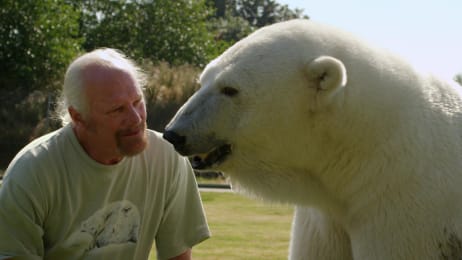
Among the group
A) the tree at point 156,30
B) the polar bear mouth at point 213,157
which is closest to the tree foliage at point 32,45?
the tree at point 156,30

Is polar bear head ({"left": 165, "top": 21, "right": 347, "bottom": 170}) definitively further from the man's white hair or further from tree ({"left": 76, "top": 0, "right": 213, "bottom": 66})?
tree ({"left": 76, "top": 0, "right": 213, "bottom": 66})

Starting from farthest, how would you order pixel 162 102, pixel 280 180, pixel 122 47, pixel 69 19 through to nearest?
pixel 122 47 < pixel 69 19 < pixel 162 102 < pixel 280 180

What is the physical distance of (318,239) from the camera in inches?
142

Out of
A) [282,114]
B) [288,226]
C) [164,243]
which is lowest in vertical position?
[288,226]

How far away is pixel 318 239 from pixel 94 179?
100 centimetres

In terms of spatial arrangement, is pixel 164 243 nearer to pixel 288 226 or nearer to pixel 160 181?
pixel 160 181

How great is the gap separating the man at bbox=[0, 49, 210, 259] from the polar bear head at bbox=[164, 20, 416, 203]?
1.22 feet

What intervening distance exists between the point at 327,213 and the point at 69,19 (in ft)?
63.0

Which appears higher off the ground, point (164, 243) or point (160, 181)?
point (160, 181)

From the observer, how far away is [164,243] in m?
3.91

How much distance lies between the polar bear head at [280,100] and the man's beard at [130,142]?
0.86 feet

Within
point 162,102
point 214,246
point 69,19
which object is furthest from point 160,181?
point 69,19

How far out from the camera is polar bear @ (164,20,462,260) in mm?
3221

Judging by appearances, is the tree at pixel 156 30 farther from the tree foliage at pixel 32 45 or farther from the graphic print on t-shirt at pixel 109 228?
the graphic print on t-shirt at pixel 109 228
